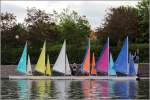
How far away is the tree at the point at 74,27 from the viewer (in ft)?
213

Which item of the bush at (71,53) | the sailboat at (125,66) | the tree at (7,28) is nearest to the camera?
the sailboat at (125,66)

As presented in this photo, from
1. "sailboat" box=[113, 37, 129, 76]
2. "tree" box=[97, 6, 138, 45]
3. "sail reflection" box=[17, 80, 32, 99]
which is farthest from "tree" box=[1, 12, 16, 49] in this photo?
"sail reflection" box=[17, 80, 32, 99]

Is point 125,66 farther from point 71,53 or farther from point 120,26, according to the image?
point 120,26

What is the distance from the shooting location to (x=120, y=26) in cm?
6519

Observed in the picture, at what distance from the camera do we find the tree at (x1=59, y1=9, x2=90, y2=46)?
2562 inches

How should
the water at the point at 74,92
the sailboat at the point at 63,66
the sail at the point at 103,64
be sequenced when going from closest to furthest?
the water at the point at 74,92 < the sail at the point at 103,64 < the sailboat at the point at 63,66

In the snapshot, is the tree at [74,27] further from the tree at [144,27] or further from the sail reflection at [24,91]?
the sail reflection at [24,91]

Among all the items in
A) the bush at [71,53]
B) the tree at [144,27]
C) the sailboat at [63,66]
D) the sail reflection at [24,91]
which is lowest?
the sail reflection at [24,91]

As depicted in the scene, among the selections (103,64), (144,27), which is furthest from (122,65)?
(144,27)

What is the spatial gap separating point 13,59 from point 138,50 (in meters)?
11.8

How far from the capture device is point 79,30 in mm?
67750

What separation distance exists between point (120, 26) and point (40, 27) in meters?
8.53

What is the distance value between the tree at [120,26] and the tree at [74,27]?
2.42 meters

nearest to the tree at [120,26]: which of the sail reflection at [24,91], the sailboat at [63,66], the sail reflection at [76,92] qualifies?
the sailboat at [63,66]
